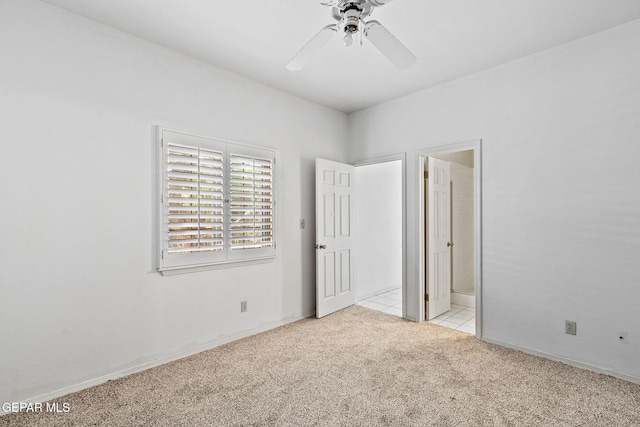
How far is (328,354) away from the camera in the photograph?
2.93 metres

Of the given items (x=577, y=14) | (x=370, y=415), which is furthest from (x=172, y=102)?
(x=577, y=14)

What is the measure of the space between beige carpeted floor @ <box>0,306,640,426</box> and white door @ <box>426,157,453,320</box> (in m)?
0.90

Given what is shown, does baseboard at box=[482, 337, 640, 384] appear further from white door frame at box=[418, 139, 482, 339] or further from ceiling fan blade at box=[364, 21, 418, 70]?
ceiling fan blade at box=[364, 21, 418, 70]

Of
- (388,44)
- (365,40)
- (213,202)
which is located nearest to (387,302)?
(213,202)

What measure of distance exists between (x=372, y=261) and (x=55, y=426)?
4.11 metres

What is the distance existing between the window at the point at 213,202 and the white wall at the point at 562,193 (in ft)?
7.33

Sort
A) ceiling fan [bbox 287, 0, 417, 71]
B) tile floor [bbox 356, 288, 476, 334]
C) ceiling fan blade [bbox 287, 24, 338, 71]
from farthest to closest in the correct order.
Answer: tile floor [bbox 356, 288, 476, 334]
ceiling fan blade [bbox 287, 24, 338, 71]
ceiling fan [bbox 287, 0, 417, 71]

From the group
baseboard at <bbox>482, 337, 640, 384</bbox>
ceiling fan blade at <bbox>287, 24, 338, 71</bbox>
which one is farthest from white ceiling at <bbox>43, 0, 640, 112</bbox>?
baseboard at <bbox>482, 337, 640, 384</bbox>

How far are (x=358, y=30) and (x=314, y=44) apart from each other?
0.28 meters

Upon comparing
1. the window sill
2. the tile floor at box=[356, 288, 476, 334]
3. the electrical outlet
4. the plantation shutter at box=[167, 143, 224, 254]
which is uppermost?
the plantation shutter at box=[167, 143, 224, 254]

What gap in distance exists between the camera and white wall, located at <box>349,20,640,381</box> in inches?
97.7

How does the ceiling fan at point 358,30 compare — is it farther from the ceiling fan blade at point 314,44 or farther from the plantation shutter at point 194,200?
the plantation shutter at point 194,200

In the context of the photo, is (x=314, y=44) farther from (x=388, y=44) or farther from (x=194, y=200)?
(x=194, y=200)

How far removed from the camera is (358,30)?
1943 mm
